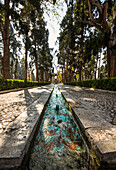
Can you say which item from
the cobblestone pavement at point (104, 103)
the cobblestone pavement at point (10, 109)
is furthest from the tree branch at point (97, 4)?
the cobblestone pavement at point (10, 109)

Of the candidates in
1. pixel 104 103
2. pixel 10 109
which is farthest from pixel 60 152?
pixel 104 103

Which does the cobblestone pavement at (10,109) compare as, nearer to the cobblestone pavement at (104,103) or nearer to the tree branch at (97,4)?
the cobblestone pavement at (104,103)

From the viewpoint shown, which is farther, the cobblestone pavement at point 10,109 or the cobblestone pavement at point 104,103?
the cobblestone pavement at point 104,103

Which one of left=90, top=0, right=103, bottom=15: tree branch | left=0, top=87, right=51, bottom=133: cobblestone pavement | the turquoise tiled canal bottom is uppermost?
left=90, top=0, right=103, bottom=15: tree branch

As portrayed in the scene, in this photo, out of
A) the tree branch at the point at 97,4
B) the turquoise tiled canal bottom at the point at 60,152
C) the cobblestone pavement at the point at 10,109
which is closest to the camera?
the turquoise tiled canal bottom at the point at 60,152

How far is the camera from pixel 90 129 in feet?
4.99

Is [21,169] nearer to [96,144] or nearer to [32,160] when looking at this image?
[32,160]

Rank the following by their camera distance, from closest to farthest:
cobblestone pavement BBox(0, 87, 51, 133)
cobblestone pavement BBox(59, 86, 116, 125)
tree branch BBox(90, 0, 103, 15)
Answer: cobblestone pavement BBox(0, 87, 51, 133), cobblestone pavement BBox(59, 86, 116, 125), tree branch BBox(90, 0, 103, 15)

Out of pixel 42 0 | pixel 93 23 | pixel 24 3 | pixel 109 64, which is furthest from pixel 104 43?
pixel 24 3

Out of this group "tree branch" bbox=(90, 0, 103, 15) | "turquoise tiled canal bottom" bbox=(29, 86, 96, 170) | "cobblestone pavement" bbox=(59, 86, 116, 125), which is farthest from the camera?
"tree branch" bbox=(90, 0, 103, 15)

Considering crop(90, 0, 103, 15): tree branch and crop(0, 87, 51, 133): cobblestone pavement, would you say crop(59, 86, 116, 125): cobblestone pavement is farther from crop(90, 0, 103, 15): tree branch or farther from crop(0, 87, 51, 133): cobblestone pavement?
crop(90, 0, 103, 15): tree branch

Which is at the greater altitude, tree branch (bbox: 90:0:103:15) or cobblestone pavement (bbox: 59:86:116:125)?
tree branch (bbox: 90:0:103:15)

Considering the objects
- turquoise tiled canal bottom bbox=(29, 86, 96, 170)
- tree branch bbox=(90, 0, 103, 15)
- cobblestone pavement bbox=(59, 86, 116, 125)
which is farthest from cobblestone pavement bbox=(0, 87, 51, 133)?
tree branch bbox=(90, 0, 103, 15)

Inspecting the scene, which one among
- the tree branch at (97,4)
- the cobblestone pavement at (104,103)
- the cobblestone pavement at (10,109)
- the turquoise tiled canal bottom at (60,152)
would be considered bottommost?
the turquoise tiled canal bottom at (60,152)
